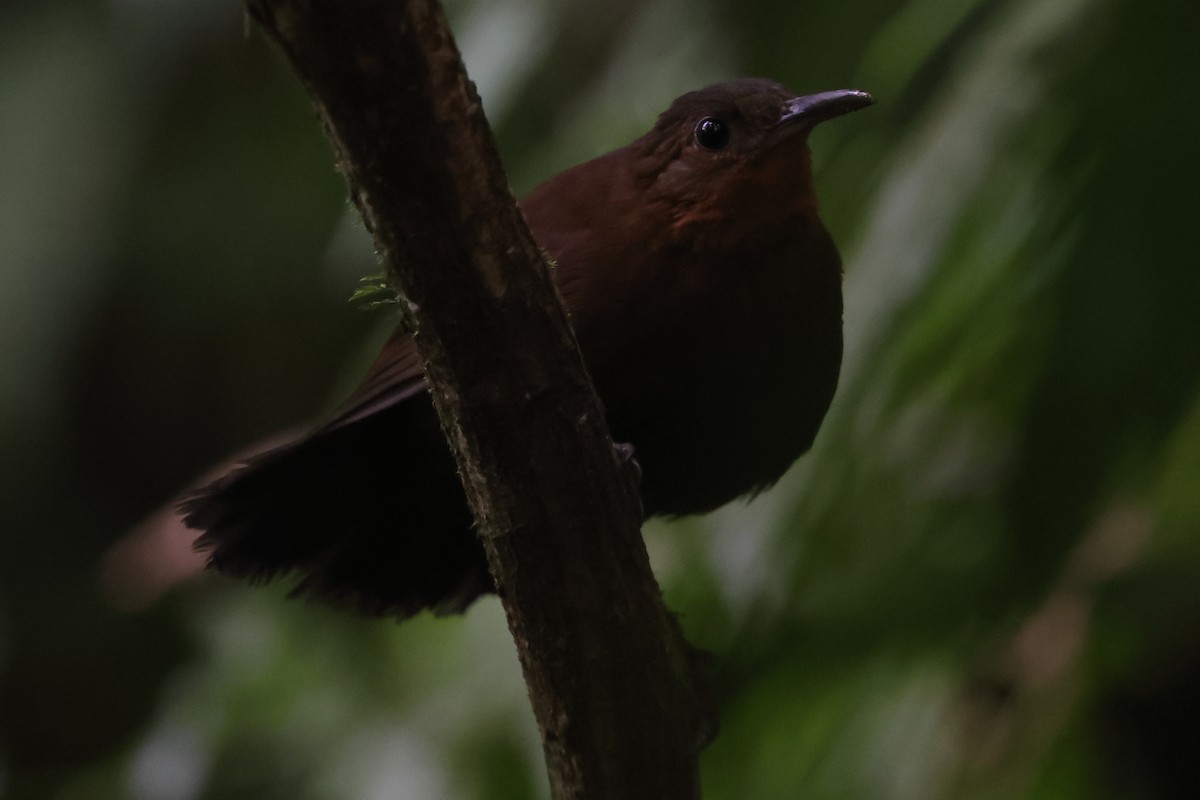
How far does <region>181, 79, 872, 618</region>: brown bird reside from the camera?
5.94 feet

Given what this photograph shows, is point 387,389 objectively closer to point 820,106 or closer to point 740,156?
point 740,156

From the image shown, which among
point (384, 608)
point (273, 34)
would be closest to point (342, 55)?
point (273, 34)

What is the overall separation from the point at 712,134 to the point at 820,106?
6.2 inches

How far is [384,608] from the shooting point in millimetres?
2234

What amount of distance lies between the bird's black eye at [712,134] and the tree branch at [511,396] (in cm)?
66

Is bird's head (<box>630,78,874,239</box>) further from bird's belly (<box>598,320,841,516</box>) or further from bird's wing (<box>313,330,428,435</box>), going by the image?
bird's wing (<box>313,330,428,435</box>)

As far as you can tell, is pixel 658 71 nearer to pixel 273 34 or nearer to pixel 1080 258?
pixel 1080 258

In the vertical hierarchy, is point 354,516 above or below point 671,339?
below

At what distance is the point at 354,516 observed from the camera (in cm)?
204

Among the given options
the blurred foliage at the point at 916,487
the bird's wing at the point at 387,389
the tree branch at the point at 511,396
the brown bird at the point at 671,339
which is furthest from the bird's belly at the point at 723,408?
the tree branch at the point at 511,396

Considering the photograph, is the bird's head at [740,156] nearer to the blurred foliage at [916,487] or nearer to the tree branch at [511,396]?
the blurred foliage at [916,487]

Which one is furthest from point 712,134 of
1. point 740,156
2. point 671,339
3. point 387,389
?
point 387,389

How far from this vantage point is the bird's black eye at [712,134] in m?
1.90

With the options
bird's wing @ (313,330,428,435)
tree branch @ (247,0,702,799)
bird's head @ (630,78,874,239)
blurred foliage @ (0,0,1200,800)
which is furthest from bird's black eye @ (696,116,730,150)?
tree branch @ (247,0,702,799)
